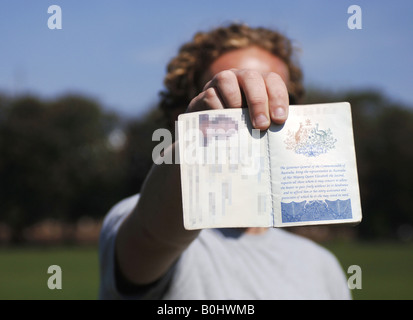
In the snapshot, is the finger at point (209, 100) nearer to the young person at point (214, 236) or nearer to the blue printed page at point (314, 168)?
the young person at point (214, 236)

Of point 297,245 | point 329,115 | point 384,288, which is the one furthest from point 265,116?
point 384,288

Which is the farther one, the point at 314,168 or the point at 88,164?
the point at 88,164

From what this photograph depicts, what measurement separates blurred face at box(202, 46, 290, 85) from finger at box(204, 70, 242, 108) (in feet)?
3.49

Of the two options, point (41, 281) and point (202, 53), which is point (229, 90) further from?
point (41, 281)

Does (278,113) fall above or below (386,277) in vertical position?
above

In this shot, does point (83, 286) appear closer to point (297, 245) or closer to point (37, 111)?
point (297, 245)

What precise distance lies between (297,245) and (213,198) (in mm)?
1726

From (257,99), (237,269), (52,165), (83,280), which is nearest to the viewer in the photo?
(257,99)

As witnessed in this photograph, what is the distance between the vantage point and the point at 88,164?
61719 millimetres

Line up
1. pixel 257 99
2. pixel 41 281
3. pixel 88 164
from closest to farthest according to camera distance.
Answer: pixel 257 99 → pixel 41 281 → pixel 88 164

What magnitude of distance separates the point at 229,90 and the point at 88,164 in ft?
202

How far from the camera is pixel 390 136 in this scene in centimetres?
6294

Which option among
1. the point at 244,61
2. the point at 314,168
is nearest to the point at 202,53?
the point at 244,61
